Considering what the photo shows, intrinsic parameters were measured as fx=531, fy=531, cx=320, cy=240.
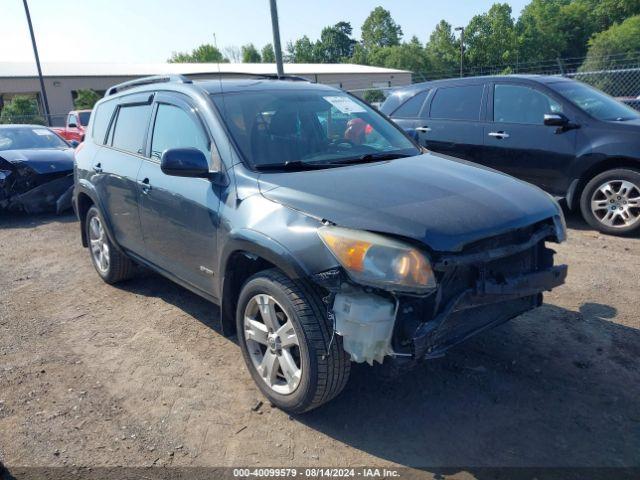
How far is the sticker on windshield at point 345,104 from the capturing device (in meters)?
4.11

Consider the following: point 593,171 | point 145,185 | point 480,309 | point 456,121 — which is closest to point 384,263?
point 480,309

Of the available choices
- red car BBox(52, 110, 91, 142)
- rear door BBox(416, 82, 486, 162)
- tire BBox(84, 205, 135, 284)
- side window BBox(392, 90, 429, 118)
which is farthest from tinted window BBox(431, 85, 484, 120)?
red car BBox(52, 110, 91, 142)

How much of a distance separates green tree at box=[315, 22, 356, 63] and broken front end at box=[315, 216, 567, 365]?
102 m

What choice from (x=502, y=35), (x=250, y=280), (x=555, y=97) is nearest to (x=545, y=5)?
(x=502, y=35)

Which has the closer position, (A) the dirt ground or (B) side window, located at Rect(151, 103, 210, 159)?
(A) the dirt ground

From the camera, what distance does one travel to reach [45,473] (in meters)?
2.69

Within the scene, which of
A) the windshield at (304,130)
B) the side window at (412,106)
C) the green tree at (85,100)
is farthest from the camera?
the green tree at (85,100)

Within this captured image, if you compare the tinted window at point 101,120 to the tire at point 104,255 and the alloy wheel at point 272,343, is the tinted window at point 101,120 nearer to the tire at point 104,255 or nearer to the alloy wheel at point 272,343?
the tire at point 104,255

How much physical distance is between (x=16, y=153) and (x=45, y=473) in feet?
25.2

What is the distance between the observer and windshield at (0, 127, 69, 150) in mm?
9487

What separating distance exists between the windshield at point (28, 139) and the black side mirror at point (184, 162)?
7.67m

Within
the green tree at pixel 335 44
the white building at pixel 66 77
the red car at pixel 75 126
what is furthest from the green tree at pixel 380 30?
the red car at pixel 75 126

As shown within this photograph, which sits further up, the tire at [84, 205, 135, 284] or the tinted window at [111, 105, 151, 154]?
the tinted window at [111, 105, 151, 154]

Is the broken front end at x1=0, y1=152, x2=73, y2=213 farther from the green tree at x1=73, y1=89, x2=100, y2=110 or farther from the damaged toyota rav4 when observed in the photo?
the green tree at x1=73, y1=89, x2=100, y2=110
